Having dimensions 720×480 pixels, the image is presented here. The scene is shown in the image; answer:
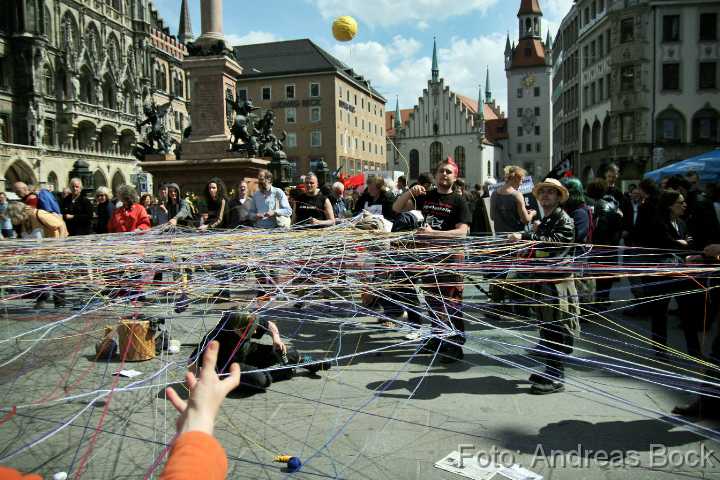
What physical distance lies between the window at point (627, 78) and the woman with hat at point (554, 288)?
140 feet

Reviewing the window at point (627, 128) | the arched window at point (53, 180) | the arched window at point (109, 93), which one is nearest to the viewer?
the window at point (627, 128)

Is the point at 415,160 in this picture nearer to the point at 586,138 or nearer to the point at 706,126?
the point at 586,138

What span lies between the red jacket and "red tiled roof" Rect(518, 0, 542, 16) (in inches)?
4349

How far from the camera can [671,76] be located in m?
41.6

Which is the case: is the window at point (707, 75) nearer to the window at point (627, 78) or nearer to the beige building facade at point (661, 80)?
the beige building facade at point (661, 80)

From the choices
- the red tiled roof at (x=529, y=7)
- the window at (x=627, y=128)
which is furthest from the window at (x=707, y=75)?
the red tiled roof at (x=529, y=7)

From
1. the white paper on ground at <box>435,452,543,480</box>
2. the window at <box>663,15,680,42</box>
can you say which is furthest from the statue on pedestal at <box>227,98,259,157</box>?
the window at <box>663,15,680,42</box>

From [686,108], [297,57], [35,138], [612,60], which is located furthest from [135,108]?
[686,108]

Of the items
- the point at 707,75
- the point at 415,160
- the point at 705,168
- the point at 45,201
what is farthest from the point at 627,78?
the point at 415,160

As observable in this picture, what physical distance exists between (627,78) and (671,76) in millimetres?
3065

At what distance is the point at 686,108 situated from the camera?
135ft

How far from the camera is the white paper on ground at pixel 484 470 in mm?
3311

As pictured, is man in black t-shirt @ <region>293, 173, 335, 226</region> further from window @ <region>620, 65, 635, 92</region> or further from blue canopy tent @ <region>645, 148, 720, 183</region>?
window @ <region>620, 65, 635, 92</region>

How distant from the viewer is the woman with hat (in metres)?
4.80
